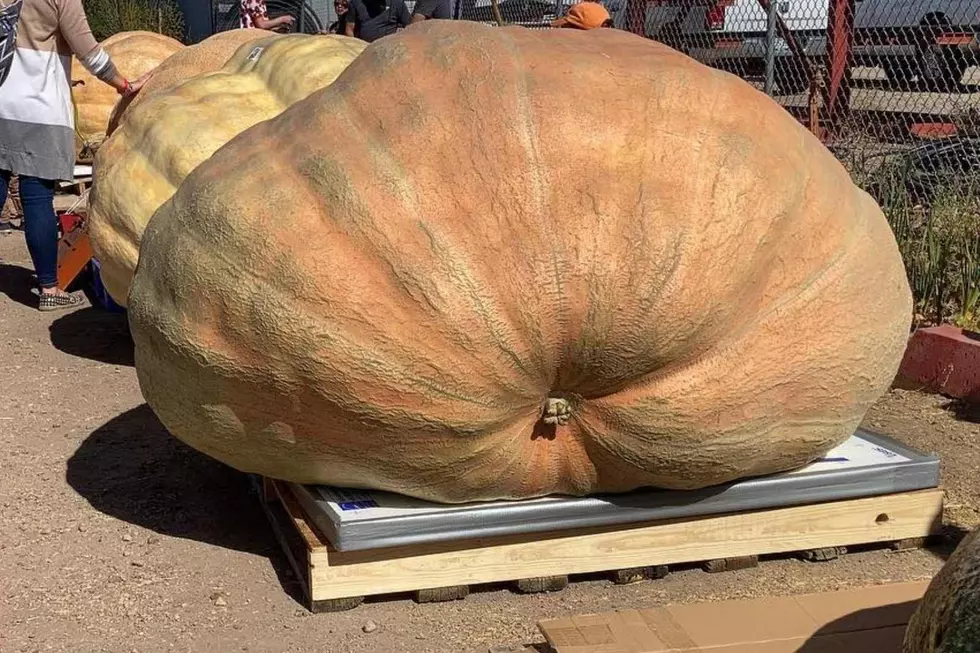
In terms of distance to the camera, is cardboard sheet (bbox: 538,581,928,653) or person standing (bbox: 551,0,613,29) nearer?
cardboard sheet (bbox: 538,581,928,653)

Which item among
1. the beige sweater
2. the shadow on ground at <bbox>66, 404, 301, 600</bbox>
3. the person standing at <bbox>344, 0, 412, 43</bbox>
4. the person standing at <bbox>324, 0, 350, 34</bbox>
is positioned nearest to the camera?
the shadow on ground at <bbox>66, 404, 301, 600</bbox>

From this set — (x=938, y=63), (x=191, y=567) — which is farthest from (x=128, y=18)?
(x=191, y=567)

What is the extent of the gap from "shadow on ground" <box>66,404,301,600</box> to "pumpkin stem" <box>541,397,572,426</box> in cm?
84

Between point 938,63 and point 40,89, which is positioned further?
point 938,63

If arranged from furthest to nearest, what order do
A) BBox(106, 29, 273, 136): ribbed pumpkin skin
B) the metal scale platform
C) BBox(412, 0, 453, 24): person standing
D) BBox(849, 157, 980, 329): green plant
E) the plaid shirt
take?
the plaid shirt → BBox(412, 0, 453, 24): person standing → BBox(106, 29, 273, 136): ribbed pumpkin skin → BBox(849, 157, 980, 329): green plant → the metal scale platform

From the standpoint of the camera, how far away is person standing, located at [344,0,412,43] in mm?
9359

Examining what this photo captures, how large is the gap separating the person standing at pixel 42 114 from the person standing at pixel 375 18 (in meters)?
3.44

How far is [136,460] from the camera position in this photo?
4.01 m

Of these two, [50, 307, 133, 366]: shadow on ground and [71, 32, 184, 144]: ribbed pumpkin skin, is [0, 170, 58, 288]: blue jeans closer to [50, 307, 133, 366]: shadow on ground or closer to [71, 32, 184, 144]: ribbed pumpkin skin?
[50, 307, 133, 366]: shadow on ground

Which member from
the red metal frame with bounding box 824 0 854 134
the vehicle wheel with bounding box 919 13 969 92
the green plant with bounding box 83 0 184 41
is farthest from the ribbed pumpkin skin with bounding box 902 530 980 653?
the green plant with bounding box 83 0 184 41

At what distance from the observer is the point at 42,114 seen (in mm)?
6176

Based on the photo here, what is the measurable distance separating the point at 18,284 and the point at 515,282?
200 inches

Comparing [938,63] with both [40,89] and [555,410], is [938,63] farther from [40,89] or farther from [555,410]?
[555,410]

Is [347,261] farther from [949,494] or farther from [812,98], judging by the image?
[812,98]
